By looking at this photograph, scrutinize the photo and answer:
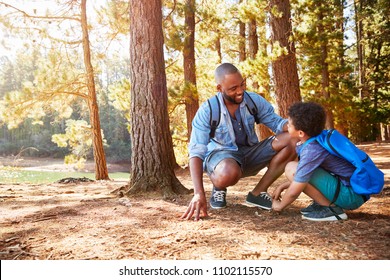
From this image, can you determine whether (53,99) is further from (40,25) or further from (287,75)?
(287,75)

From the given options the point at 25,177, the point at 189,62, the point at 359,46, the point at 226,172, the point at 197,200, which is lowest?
the point at 25,177

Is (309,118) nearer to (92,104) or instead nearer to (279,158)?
(279,158)

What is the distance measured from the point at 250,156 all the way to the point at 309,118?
80 cm

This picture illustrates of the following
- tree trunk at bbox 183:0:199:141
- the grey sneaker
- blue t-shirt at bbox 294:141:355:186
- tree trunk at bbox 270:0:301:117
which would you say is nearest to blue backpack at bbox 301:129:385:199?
blue t-shirt at bbox 294:141:355:186

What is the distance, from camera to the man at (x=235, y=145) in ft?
8.91

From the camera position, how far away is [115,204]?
3.34 metres

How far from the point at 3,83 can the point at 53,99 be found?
107 ft

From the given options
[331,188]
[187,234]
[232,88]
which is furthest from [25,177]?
[331,188]

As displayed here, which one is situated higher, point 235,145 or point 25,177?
point 235,145

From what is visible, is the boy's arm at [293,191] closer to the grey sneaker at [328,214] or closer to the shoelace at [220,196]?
the grey sneaker at [328,214]

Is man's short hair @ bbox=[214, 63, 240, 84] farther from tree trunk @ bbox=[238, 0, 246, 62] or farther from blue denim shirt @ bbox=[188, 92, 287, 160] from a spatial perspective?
tree trunk @ bbox=[238, 0, 246, 62]

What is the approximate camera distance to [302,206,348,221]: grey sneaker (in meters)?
2.35

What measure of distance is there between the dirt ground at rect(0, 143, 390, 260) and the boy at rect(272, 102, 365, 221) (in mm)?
131

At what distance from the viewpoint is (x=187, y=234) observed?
7.04 feet
